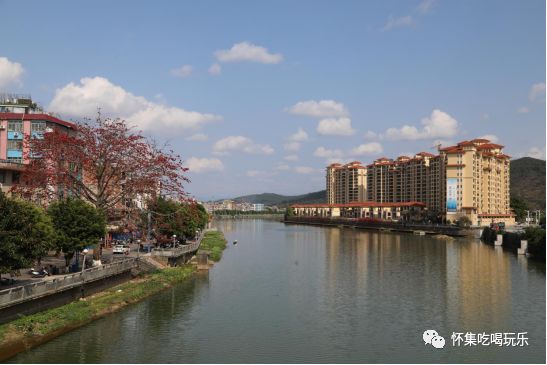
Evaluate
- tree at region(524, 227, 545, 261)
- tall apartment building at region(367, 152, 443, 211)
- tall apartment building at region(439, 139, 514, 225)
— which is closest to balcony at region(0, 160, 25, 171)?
tree at region(524, 227, 545, 261)

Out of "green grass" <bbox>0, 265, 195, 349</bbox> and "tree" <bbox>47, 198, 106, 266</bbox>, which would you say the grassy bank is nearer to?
"green grass" <bbox>0, 265, 195, 349</bbox>

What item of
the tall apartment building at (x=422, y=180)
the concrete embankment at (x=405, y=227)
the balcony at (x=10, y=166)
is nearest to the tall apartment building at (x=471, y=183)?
the concrete embankment at (x=405, y=227)

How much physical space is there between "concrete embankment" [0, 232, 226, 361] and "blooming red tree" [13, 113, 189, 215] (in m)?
7.11

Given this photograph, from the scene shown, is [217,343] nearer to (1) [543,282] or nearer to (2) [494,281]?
(2) [494,281]

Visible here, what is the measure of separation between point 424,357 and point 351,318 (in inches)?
332

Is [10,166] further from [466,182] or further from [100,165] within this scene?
[466,182]

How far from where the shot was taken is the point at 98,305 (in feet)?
113

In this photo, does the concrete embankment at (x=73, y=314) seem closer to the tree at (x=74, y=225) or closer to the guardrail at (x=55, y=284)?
the guardrail at (x=55, y=284)

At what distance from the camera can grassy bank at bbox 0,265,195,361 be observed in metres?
26.2

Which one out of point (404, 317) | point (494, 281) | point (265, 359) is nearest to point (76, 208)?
point (265, 359)

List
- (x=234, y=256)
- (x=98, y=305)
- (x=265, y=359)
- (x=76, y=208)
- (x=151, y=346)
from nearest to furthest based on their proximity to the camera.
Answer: (x=265, y=359), (x=151, y=346), (x=98, y=305), (x=76, y=208), (x=234, y=256)

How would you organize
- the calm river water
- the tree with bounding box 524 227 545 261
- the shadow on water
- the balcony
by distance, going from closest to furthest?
the shadow on water → the calm river water → the balcony → the tree with bounding box 524 227 545 261

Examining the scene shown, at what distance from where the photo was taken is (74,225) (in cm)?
3866

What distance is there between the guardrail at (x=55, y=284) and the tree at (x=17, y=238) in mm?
1401
